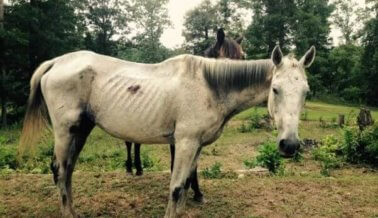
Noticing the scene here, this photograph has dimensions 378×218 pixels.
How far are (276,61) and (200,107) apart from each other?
33.2 inches

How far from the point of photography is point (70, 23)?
1747 cm

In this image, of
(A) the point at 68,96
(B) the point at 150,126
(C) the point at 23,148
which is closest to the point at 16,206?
(C) the point at 23,148

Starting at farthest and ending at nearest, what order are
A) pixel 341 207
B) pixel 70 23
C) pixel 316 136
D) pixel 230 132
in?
pixel 70 23
pixel 230 132
pixel 316 136
pixel 341 207

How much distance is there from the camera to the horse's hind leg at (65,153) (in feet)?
13.5

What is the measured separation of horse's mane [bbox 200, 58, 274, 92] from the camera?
3785 millimetres

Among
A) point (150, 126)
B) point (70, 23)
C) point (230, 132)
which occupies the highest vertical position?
point (70, 23)

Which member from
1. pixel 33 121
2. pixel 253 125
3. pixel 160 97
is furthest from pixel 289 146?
pixel 253 125

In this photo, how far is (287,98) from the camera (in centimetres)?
319

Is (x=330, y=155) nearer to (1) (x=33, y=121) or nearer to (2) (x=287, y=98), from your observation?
(2) (x=287, y=98)

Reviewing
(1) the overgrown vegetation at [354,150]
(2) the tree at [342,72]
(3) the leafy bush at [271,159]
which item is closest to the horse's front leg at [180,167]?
(3) the leafy bush at [271,159]

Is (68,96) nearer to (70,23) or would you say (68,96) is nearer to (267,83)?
(267,83)

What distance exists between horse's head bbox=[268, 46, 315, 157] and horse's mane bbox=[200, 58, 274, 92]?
1.12 ft

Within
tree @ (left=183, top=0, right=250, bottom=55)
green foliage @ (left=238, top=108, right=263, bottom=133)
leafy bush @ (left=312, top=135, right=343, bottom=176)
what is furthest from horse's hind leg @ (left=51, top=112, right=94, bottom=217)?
tree @ (left=183, top=0, right=250, bottom=55)

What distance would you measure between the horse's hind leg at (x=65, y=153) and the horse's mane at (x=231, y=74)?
4.77ft
